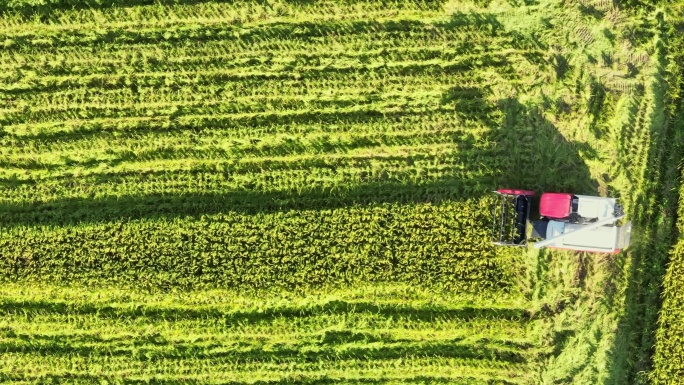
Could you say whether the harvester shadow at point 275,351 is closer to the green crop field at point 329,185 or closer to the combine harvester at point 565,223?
the green crop field at point 329,185

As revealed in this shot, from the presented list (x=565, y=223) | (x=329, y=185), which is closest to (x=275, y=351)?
(x=329, y=185)

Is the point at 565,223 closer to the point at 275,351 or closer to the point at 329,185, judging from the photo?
the point at 329,185

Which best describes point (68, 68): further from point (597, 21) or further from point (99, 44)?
point (597, 21)

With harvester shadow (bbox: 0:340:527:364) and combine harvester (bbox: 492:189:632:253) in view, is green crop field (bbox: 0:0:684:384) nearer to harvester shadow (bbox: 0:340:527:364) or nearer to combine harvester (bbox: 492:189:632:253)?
harvester shadow (bbox: 0:340:527:364)

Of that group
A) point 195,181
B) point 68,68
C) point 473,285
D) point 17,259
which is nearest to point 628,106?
point 473,285

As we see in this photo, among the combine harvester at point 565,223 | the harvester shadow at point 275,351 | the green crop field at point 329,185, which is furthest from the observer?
the harvester shadow at point 275,351

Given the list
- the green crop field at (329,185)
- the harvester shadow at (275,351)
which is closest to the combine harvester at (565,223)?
the green crop field at (329,185)

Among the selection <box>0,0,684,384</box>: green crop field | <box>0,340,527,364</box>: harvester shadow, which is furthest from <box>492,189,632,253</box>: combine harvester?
<box>0,340,527,364</box>: harvester shadow

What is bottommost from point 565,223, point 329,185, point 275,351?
point 275,351
